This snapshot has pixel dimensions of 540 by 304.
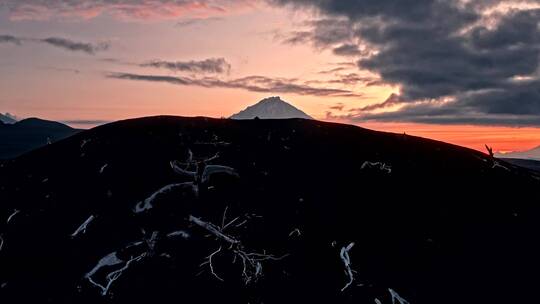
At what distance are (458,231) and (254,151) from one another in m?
12.4

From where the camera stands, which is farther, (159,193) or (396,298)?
(159,193)

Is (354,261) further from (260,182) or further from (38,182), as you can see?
(38,182)

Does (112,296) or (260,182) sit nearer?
(112,296)

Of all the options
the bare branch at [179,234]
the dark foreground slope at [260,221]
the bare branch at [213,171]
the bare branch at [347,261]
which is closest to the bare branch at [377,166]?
the dark foreground slope at [260,221]

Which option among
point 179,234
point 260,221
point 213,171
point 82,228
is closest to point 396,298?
point 260,221

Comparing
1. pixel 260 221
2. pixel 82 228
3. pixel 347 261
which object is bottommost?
pixel 347 261

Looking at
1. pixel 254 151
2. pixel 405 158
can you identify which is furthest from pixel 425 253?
pixel 254 151

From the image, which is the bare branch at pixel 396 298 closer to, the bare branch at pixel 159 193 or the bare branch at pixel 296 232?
→ the bare branch at pixel 296 232

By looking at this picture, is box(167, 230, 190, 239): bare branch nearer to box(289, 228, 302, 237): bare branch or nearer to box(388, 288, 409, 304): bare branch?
box(289, 228, 302, 237): bare branch

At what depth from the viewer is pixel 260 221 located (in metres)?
27.4

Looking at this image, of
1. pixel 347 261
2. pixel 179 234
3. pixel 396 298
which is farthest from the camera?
pixel 179 234

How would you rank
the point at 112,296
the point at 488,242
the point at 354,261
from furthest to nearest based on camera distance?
the point at 488,242, the point at 354,261, the point at 112,296

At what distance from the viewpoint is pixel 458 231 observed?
28.1m

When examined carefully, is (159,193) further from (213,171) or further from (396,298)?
(396,298)
